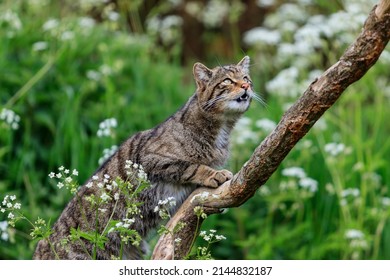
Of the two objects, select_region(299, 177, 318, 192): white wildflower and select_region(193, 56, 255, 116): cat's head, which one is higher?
select_region(299, 177, 318, 192): white wildflower

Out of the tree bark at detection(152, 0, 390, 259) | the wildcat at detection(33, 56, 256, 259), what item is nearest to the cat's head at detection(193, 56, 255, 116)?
the wildcat at detection(33, 56, 256, 259)

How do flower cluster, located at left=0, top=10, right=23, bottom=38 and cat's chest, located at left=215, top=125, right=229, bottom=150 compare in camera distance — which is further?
flower cluster, located at left=0, top=10, right=23, bottom=38

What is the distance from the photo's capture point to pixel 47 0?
820cm

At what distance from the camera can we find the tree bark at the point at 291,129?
10.6ft

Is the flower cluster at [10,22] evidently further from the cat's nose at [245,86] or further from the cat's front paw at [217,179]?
the cat's front paw at [217,179]

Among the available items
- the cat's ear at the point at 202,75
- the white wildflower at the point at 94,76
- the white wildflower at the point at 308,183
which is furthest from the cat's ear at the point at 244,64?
the white wildflower at the point at 94,76

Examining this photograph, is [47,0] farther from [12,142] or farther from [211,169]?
[211,169]

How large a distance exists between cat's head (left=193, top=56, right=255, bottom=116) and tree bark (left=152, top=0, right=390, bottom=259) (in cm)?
46

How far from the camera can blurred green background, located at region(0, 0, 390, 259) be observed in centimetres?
634

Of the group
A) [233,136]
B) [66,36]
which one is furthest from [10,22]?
[233,136]

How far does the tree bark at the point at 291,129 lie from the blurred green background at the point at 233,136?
195 centimetres

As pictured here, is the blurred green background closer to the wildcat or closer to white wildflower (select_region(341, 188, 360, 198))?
white wildflower (select_region(341, 188, 360, 198))
